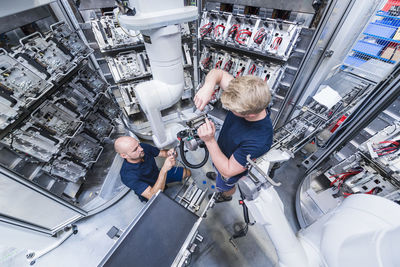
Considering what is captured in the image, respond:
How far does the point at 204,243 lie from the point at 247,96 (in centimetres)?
182

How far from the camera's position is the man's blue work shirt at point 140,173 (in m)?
1.65

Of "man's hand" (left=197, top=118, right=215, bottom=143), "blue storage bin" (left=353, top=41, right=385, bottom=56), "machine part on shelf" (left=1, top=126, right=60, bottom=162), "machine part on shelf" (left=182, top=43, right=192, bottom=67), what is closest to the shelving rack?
"machine part on shelf" (left=182, top=43, right=192, bottom=67)

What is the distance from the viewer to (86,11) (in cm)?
209

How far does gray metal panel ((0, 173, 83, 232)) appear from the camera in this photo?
129cm

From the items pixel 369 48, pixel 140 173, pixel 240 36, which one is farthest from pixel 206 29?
pixel 369 48

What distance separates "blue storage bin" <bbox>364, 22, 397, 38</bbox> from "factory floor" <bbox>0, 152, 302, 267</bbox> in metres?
3.98

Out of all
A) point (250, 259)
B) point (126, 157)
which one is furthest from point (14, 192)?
point (250, 259)

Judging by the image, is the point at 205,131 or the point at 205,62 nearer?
the point at 205,131

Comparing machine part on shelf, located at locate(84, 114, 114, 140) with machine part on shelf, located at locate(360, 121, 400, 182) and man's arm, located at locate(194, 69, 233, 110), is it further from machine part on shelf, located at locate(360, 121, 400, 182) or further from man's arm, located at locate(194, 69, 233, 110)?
machine part on shelf, located at locate(360, 121, 400, 182)

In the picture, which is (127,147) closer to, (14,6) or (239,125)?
(239,125)

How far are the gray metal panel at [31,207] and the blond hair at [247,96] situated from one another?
169cm

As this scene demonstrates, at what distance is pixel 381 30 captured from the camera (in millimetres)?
3543

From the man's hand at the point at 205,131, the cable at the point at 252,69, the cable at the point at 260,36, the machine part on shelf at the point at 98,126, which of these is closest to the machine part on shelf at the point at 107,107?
the machine part on shelf at the point at 98,126

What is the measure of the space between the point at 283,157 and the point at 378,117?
124 centimetres
